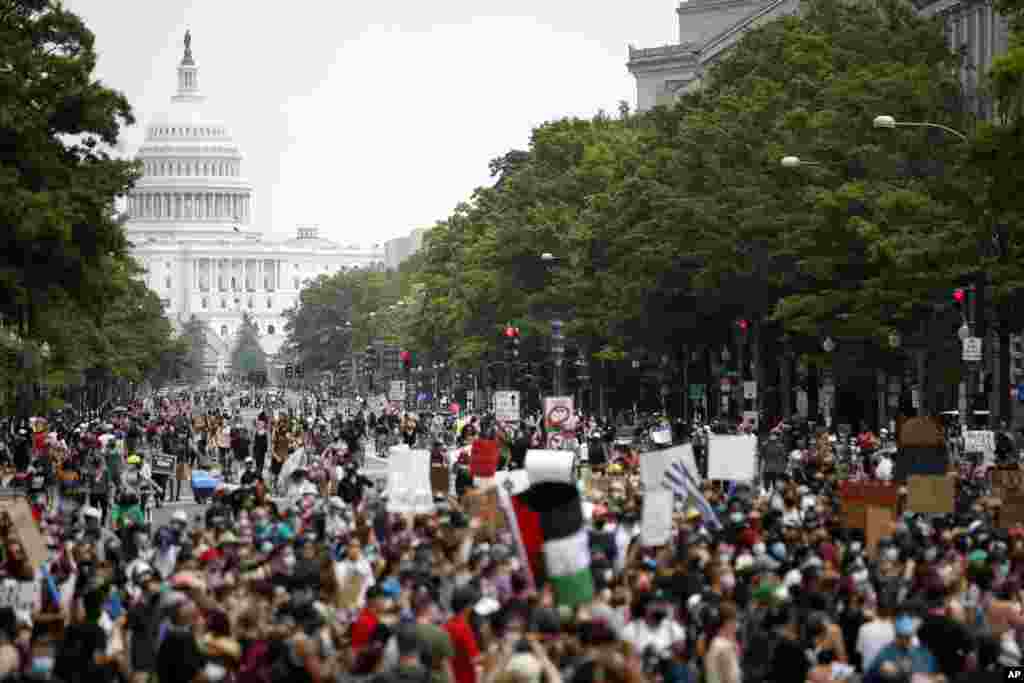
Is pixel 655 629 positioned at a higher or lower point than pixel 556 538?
lower

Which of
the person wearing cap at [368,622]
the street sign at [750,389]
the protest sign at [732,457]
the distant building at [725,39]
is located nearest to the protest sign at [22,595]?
the person wearing cap at [368,622]

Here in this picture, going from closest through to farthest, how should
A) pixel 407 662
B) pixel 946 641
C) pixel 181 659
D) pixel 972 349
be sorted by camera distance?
pixel 407 662, pixel 181 659, pixel 946 641, pixel 972 349

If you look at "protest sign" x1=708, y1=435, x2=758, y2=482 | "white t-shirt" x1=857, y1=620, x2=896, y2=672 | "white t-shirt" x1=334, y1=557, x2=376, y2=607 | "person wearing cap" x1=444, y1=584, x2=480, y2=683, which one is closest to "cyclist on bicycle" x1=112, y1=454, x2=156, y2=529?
"white t-shirt" x1=334, y1=557, x2=376, y2=607

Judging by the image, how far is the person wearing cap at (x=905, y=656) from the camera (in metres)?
19.3

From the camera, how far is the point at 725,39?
Answer: 121875mm

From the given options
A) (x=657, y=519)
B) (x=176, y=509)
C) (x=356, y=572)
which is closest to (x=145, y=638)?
(x=356, y=572)

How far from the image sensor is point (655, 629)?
68.9 ft

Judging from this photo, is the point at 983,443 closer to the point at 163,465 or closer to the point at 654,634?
the point at 163,465

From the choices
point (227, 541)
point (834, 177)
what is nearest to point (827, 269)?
point (834, 177)

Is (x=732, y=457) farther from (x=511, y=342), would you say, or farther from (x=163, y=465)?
(x=511, y=342)

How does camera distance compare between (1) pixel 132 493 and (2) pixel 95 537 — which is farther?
(1) pixel 132 493

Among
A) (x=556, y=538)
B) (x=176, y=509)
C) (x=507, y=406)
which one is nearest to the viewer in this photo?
(x=556, y=538)

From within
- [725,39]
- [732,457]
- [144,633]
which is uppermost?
[725,39]

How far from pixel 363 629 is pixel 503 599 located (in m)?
2.13
